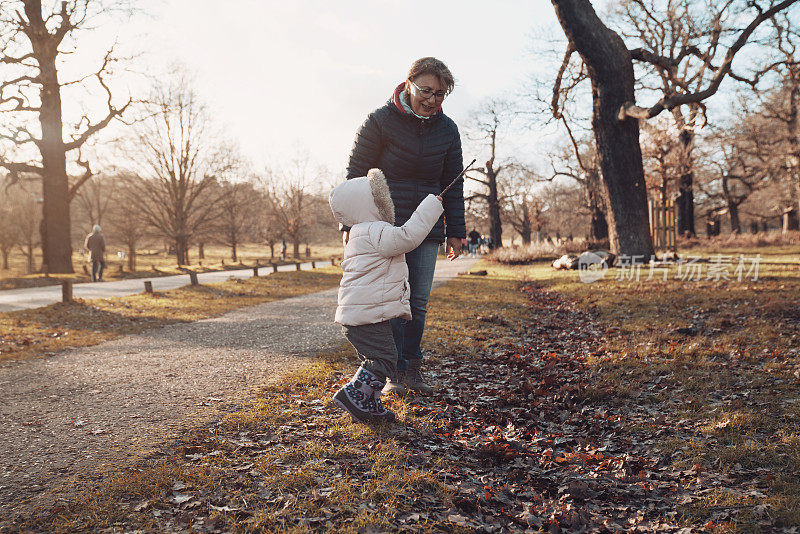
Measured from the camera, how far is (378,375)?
332cm

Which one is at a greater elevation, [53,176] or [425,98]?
[53,176]

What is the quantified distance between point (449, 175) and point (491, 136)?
118 feet

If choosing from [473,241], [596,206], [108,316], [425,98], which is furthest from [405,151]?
[473,241]

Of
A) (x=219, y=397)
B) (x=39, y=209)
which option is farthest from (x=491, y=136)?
(x=219, y=397)

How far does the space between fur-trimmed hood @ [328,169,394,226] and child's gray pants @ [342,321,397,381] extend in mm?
728

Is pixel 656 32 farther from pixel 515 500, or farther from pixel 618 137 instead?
→ pixel 515 500

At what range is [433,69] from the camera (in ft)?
11.0

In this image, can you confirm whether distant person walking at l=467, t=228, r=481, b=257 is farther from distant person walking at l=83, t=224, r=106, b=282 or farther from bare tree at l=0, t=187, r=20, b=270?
bare tree at l=0, t=187, r=20, b=270

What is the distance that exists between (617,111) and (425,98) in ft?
33.6

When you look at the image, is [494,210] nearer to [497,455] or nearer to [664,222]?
[664,222]

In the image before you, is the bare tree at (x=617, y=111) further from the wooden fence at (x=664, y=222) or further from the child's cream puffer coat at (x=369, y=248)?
the child's cream puffer coat at (x=369, y=248)

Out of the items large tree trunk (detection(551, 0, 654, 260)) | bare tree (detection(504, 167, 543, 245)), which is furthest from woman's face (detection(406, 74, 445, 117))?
bare tree (detection(504, 167, 543, 245))

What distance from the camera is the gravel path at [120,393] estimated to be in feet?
9.19

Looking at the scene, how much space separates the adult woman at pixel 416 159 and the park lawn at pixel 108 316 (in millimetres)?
5042
